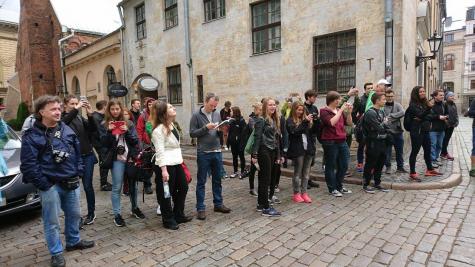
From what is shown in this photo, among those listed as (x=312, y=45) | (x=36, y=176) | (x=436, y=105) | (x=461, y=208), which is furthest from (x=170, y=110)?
(x=312, y=45)

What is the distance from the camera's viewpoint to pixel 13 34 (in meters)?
45.1

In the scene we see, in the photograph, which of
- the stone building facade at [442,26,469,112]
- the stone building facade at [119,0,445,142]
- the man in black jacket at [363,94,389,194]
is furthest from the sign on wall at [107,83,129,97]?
the stone building facade at [442,26,469,112]

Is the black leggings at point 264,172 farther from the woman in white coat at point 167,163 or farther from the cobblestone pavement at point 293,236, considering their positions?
the woman in white coat at point 167,163

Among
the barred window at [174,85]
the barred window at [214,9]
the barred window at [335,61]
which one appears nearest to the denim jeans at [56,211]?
the barred window at [335,61]

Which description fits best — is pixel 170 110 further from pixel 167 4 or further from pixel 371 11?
pixel 167 4

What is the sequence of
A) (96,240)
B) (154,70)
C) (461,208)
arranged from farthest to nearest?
(154,70)
(461,208)
(96,240)

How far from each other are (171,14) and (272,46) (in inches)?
250

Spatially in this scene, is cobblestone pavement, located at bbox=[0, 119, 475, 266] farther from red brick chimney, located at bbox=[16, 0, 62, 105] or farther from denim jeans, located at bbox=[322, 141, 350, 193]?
red brick chimney, located at bbox=[16, 0, 62, 105]

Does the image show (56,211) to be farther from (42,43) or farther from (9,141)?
(42,43)

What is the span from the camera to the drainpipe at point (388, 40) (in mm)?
8414

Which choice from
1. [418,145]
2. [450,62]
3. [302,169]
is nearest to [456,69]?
[450,62]

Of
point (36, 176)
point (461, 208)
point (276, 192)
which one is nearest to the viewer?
point (36, 176)

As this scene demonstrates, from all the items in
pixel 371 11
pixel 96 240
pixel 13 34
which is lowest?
pixel 96 240

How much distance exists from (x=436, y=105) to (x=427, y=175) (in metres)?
1.73
